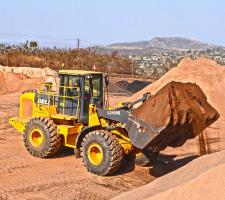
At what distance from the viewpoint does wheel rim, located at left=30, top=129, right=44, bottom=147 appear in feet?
38.0

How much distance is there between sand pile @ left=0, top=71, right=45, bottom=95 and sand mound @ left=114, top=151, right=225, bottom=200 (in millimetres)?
19661

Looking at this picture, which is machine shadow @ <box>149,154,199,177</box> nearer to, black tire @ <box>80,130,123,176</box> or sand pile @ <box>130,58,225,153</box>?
black tire @ <box>80,130,123,176</box>

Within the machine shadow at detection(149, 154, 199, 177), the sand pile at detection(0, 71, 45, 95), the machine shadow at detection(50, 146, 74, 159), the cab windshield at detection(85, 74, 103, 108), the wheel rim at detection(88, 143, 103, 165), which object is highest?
the cab windshield at detection(85, 74, 103, 108)

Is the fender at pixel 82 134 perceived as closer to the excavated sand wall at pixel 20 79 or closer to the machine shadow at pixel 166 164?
the machine shadow at pixel 166 164

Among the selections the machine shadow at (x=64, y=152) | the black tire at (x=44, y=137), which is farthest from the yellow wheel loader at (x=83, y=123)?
the machine shadow at (x=64, y=152)

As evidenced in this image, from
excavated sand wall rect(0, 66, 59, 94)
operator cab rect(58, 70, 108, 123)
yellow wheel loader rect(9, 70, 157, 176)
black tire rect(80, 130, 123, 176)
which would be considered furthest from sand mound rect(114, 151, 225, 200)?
excavated sand wall rect(0, 66, 59, 94)

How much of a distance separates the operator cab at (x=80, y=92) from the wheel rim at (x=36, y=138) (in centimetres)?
79

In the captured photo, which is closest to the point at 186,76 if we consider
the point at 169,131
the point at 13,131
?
the point at 13,131

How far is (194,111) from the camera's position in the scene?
965 centimetres

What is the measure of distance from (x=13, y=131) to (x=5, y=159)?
12.2 feet

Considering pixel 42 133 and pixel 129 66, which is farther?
pixel 129 66

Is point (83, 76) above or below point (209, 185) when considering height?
above

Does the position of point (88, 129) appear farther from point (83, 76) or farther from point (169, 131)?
point (169, 131)

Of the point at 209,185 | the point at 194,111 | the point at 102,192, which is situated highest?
the point at 194,111
